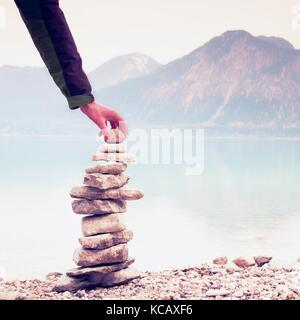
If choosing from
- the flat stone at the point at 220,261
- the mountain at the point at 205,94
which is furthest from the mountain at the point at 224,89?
the flat stone at the point at 220,261

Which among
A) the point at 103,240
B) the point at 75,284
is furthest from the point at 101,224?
the point at 75,284

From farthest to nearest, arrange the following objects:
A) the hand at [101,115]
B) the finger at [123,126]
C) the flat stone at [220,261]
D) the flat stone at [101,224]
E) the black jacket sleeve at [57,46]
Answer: the flat stone at [220,261] < the flat stone at [101,224] < the finger at [123,126] < the hand at [101,115] < the black jacket sleeve at [57,46]

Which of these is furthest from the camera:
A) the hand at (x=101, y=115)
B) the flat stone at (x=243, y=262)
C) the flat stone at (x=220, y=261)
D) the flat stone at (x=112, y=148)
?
the flat stone at (x=220, y=261)

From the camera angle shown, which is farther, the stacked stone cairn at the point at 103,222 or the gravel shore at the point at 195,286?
the stacked stone cairn at the point at 103,222

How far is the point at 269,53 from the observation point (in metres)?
144

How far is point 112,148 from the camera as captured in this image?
606cm

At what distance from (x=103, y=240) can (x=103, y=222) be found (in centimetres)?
18

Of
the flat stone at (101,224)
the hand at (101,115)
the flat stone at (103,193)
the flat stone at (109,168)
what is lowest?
the flat stone at (101,224)

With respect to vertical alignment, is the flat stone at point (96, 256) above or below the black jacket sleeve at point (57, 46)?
below

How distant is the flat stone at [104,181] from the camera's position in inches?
239

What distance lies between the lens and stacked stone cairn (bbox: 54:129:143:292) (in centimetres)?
610

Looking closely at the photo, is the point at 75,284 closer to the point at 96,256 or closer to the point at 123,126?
the point at 96,256

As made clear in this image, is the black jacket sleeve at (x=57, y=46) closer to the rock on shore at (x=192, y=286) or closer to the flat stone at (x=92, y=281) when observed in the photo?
the rock on shore at (x=192, y=286)

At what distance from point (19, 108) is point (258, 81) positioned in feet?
184
